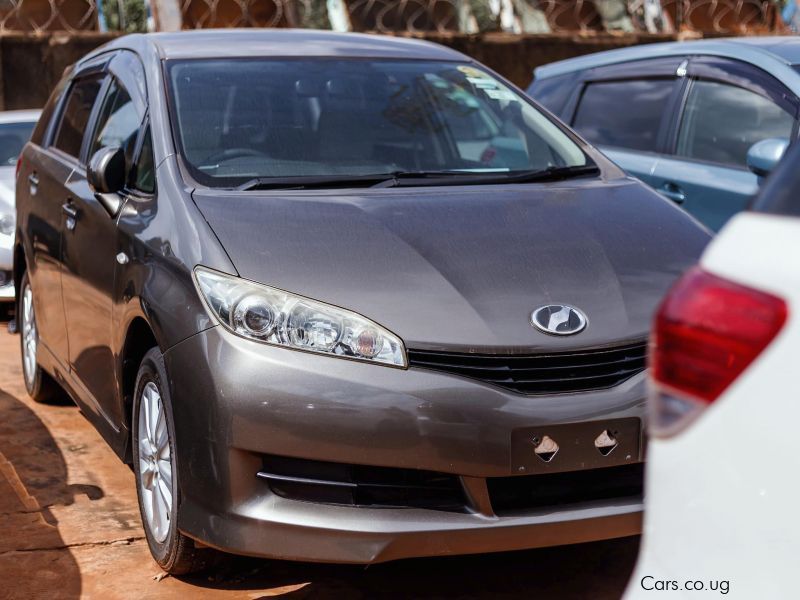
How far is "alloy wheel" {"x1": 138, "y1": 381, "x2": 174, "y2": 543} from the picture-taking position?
3713mm

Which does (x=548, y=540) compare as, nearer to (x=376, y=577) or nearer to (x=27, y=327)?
(x=376, y=577)

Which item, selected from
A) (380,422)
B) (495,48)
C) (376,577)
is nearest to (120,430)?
(376,577)

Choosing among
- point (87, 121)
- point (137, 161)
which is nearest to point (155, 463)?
point (137, 161)

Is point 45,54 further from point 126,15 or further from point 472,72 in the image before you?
point 472,72

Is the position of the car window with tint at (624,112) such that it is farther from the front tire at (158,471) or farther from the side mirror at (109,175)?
the front tire at (158,471)

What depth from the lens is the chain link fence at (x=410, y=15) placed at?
1320 cm

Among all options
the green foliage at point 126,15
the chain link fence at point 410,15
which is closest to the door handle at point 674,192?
the chain link fence at point 410,15

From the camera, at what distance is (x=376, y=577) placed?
3910mm

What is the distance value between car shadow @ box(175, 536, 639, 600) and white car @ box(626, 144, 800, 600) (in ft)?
6.32

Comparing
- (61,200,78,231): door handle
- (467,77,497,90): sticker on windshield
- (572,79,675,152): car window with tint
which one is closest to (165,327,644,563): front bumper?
(61,200,78,231): door handle

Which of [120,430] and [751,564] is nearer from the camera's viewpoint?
[751,564]

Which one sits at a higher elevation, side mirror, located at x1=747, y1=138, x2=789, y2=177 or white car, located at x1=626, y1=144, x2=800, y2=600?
white car, located at x1=626, y1=144, x2=800, y2=600

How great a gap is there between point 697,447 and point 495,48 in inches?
→ 480

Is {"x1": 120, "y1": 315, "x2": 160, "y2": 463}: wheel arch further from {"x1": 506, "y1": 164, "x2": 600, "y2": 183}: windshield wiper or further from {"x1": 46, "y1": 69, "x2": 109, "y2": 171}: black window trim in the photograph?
{"x1": 506, "y1": 164, "x2": 600, "y2": 183}: windshield wiper
